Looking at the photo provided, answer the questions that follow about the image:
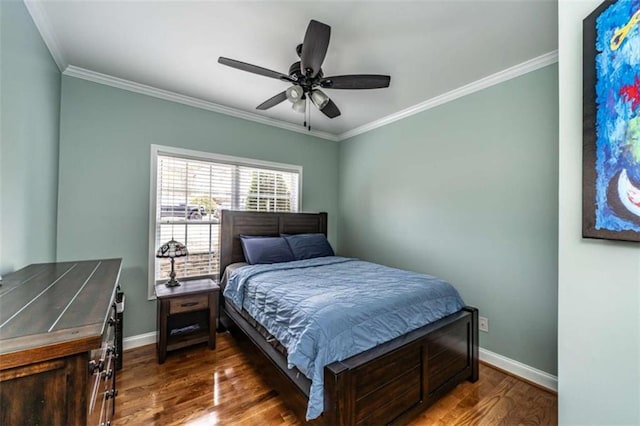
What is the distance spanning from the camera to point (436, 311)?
2.04 meters

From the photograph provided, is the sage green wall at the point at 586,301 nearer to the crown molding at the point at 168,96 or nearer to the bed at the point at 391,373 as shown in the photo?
the bed at the point at 391,373

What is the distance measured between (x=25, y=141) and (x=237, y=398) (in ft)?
7.50

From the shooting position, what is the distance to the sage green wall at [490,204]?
2.21 m

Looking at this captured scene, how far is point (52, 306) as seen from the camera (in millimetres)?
997

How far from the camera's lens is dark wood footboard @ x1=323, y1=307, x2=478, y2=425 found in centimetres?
142

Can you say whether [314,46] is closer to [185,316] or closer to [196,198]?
[196,198]

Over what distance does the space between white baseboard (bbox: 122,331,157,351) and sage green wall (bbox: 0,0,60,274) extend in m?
1.06

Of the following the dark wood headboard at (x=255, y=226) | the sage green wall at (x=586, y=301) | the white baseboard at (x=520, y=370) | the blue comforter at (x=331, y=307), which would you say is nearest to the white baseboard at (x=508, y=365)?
the white baseboard at (x=520, y=370)

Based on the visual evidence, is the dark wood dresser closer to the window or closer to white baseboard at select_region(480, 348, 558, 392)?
the window

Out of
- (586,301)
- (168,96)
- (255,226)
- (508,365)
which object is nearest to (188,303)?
(255,226)

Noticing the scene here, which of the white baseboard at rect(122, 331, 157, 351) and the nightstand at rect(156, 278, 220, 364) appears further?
the white baseboard at rect(122, 331, 157, 351)

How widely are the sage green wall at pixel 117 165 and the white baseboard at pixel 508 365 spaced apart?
0.08 metres

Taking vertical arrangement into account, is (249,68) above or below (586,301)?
above

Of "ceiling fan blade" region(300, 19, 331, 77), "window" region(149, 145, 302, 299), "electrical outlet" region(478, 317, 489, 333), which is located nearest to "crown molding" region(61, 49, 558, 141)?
"window" region(149, 145, 302, 299)
